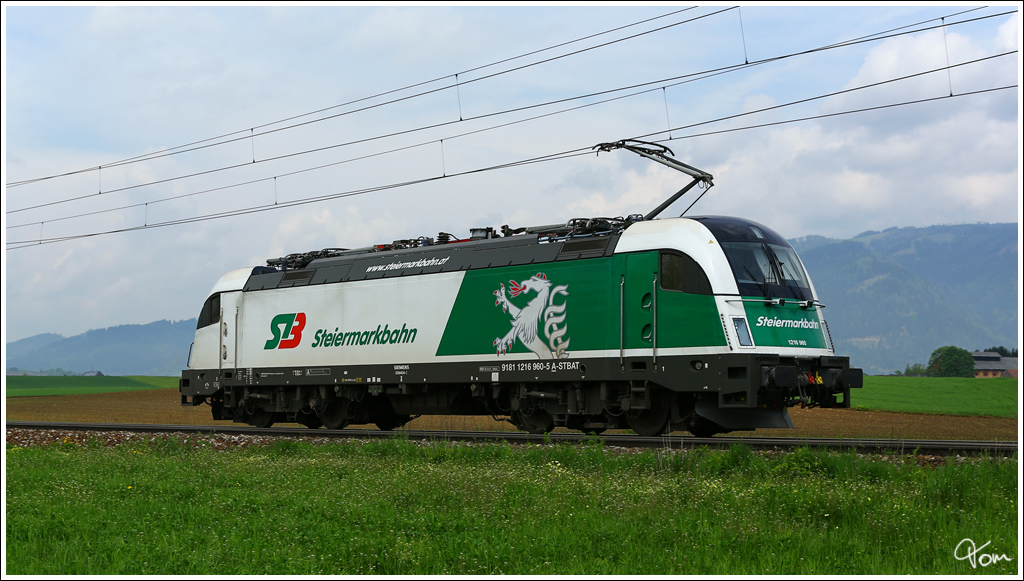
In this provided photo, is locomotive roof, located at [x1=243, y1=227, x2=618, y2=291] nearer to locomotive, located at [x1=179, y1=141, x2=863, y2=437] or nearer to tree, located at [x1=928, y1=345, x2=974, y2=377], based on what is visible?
locomotive, located at [x1=179, y1=141, x2=863, y2=437]

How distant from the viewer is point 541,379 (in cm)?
1856

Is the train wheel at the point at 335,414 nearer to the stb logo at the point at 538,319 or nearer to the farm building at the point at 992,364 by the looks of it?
the stb logo at the point at 538,319

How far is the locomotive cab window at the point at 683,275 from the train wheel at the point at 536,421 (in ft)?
14.3

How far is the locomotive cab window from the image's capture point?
16484 mm

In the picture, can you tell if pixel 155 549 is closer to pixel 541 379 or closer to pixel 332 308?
pixel 541 379

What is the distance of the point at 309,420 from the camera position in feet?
81.8

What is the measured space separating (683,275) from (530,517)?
838 centimetres

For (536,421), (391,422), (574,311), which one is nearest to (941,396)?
(391,422)

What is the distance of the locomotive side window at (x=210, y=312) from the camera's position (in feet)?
86.6

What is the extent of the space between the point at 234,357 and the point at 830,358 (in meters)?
16.1

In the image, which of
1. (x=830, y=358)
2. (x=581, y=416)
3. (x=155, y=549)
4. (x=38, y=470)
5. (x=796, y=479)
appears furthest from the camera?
(x=581, y=416)

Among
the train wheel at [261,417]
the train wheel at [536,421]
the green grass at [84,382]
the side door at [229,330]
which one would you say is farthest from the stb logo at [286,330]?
the green grass at [84,382]

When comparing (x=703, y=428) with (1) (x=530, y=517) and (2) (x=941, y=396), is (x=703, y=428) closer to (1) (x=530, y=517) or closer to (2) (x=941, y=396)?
(1) (x=530, y=517)

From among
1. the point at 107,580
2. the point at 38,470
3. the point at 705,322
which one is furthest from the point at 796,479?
the point at 38,470
